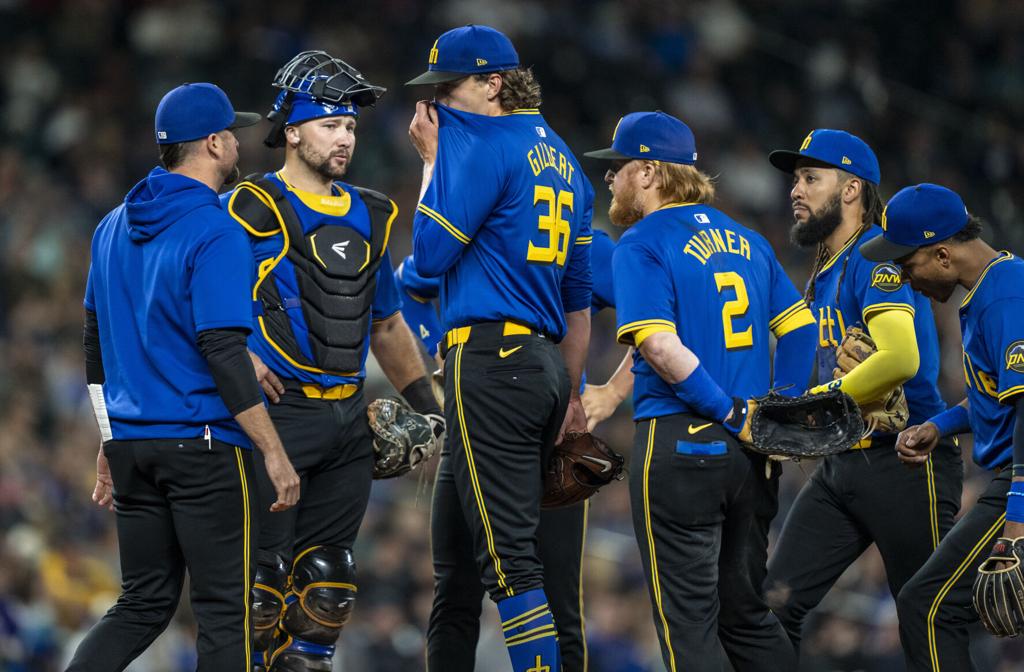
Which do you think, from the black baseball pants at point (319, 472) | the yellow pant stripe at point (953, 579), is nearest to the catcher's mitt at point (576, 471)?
the black baseball pants at point (319, 472)

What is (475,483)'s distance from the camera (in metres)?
5.38

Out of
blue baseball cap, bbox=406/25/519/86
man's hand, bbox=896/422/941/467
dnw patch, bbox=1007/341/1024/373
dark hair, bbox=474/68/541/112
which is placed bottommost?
man's hand, bbox=896/422/941/467

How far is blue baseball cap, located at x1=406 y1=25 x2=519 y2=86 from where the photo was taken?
5543 millimetres

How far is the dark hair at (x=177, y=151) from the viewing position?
538 centimetres

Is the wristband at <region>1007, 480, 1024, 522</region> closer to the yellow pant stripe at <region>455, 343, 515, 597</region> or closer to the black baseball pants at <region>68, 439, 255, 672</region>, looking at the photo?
the yellow pant stripe at <region>455, 343, 515, 597</region>

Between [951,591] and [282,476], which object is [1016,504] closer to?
[951,591]

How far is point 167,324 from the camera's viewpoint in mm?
5184

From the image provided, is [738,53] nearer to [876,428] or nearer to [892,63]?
[892,63]

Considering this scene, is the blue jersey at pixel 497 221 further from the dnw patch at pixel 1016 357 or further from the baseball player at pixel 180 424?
the dnw patch at pixel 1016 357

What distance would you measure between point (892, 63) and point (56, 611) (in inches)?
427

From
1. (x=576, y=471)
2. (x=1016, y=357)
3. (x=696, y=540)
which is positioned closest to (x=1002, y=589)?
(x=1016, y=357)

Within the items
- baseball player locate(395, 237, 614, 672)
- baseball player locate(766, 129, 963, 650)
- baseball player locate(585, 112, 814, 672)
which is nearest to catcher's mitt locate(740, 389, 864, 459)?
baseball player locate(585, 112, 814, 672)

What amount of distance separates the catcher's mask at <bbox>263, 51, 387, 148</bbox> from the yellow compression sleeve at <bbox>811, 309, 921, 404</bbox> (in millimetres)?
2177

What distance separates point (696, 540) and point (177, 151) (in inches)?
94.2
